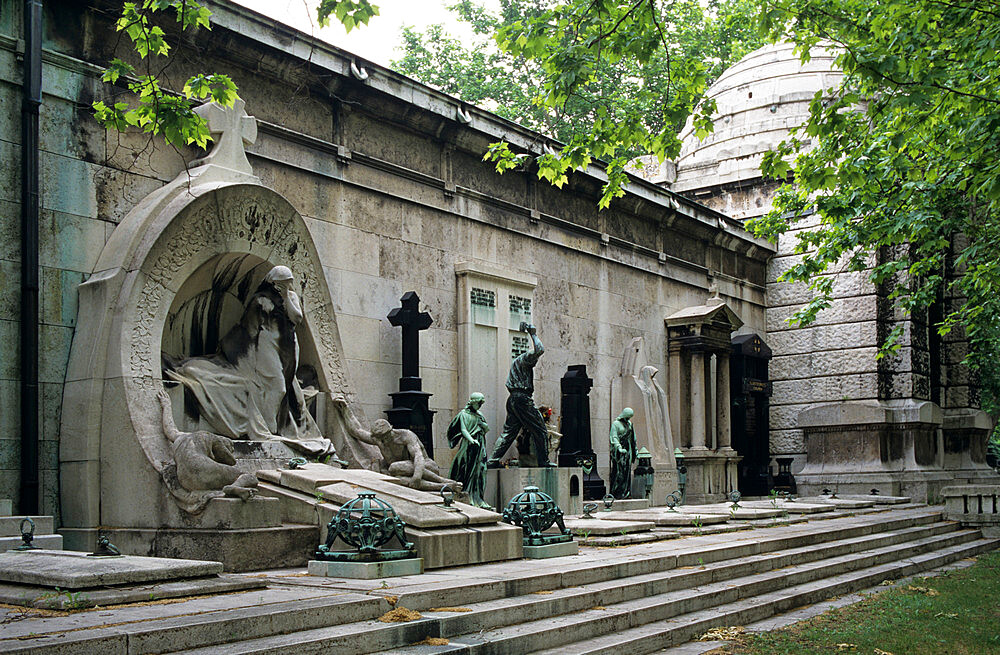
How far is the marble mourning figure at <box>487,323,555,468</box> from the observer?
13.2m

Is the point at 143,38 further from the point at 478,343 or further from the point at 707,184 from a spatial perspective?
the point at 707,184

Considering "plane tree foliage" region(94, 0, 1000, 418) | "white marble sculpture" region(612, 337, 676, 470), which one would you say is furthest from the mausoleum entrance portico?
"plane tree foliage" region(94, 0, 1000, 418)

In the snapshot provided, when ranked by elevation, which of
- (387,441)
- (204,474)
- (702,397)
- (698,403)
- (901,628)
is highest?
(702,397)

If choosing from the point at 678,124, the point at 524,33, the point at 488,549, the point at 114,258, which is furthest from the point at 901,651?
the point at 114,258

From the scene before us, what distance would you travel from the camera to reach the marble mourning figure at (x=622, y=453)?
51.5ft

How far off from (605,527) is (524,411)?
2.77 metres

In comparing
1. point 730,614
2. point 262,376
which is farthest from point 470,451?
point 730,614

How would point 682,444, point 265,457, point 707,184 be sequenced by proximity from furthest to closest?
point 707,184 → point 682,444 → point 265,457

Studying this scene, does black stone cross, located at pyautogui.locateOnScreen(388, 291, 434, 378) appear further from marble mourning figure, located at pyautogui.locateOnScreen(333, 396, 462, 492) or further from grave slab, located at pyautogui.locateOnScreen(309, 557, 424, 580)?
grave slab, located at pyautogui.locateOnScreen(309, 557, 424, 580)

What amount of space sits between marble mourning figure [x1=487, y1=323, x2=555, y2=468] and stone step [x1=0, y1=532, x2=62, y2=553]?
676cm

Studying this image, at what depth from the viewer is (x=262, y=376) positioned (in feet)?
31.6

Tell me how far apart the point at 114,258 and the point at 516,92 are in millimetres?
22668

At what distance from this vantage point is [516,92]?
99.9 feet

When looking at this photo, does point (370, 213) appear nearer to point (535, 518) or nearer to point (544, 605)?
point (535, 518)
